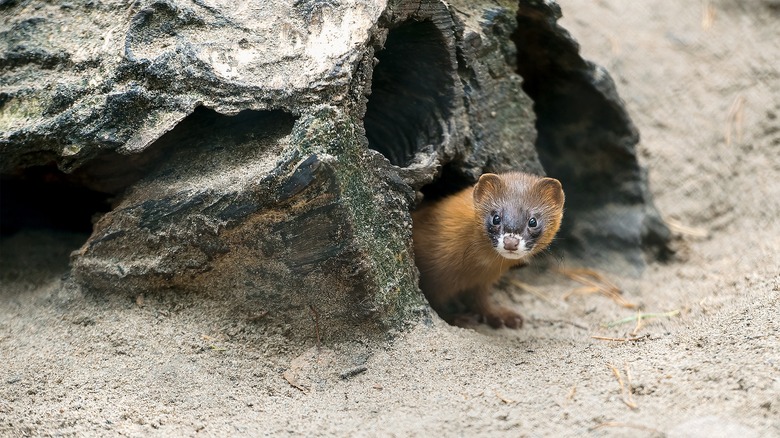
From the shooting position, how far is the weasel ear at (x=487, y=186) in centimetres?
380

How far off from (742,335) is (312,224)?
1856 mm

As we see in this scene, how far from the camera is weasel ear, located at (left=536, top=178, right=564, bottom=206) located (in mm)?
3894

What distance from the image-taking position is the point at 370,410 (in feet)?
9.66

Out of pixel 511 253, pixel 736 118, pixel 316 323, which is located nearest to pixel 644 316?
pixel 511 253

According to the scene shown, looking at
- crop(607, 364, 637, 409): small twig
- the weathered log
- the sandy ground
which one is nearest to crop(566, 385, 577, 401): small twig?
the sandy ground

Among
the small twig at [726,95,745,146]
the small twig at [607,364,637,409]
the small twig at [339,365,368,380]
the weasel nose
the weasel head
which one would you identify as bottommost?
the small twig at [339,365,368,380]

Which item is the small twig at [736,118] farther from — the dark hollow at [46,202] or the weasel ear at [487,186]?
the dark hollow at [46,202]

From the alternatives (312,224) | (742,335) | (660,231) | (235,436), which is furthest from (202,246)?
(660,231)

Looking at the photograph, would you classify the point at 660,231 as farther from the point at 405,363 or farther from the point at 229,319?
the point at 229,319

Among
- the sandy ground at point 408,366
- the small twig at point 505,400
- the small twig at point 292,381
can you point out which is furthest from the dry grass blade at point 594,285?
the small twig at point 292,381

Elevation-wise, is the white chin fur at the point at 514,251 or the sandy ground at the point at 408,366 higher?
the white chin fur at the point at 514,251

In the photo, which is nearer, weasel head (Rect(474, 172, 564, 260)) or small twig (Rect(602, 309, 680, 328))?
weasel head (Rect(474, 172, 564, 260))

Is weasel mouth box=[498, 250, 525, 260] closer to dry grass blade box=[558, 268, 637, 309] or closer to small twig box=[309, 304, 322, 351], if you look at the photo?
small twig box=[309, 304, 322, 351]

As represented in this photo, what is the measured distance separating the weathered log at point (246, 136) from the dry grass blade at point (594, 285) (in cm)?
155
